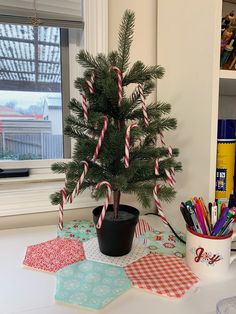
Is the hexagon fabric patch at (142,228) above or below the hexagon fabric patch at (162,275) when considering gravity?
above

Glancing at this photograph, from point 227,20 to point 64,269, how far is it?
0.77 meters

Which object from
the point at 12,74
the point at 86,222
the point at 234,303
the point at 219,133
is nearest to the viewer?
the point at 234,303

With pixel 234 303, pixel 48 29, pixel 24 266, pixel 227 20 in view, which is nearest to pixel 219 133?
pixel 227 20

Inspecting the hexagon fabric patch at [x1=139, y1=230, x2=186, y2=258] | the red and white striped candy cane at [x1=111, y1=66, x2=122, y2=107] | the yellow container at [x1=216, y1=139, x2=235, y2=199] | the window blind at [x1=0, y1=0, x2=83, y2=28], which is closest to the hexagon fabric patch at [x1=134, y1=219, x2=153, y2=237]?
the hexagon fabric patch at [x1=139, y1=230, x2=186, y2=258]

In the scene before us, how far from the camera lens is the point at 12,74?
39.0 inches

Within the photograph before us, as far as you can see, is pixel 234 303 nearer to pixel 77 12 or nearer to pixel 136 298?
pixel 136 298

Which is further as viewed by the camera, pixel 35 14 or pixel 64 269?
pixel 35 14

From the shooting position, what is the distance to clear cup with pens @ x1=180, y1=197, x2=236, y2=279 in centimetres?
57

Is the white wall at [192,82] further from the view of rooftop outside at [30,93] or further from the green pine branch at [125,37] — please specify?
the view of rooftop outside at [30,93]

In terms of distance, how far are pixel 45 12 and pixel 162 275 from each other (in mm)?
866

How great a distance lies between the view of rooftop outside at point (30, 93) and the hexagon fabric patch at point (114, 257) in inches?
18.7

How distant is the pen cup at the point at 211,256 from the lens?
1.86 feet

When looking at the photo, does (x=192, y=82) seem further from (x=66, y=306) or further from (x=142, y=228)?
(x=66, y=306)

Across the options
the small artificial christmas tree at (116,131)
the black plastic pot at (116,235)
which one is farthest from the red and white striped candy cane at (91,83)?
the black plastic pot at (116,235)
